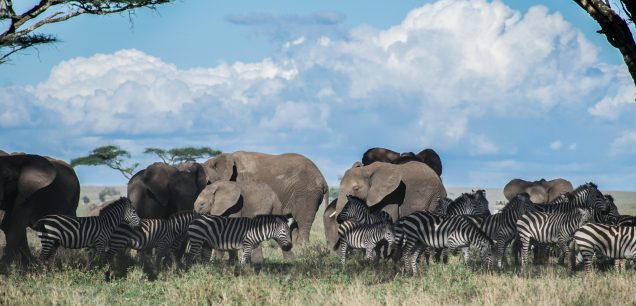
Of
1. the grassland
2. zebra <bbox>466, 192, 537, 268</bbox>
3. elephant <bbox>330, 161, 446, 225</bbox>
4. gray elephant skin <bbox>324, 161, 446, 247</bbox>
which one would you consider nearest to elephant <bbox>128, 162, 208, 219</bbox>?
gray elephant skin <bbox>324, 161, 446, 247</bbox>

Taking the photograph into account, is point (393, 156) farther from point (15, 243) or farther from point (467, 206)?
point (15, 243)

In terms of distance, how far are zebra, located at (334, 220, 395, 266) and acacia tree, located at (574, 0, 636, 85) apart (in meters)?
5.92

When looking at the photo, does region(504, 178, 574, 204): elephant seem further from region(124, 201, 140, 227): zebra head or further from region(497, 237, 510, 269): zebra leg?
region(124, 201, 140, 227): zebra head

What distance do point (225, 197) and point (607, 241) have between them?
977cm

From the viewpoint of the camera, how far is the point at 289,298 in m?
14.2

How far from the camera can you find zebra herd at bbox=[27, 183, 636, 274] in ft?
57.3

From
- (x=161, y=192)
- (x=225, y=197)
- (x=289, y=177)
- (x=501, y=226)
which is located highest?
(x=289, y=177)

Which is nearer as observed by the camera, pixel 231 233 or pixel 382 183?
pixel 231 233

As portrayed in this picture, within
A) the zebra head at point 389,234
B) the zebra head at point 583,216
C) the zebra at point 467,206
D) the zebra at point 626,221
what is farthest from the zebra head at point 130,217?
the zebra at point 626,221

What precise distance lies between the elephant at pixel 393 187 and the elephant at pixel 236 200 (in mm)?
2027

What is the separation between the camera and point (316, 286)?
14.9 meters

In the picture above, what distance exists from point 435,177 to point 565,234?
26.6 feet

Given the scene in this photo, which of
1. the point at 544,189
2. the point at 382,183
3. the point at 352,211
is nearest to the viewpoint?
the point at 352,211

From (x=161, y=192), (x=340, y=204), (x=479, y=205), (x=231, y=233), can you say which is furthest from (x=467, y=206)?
(x=161, y=192)
